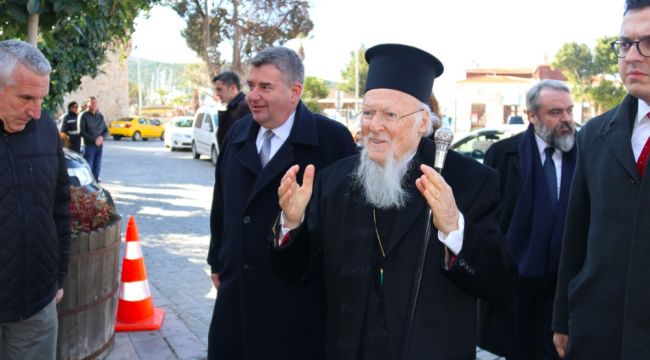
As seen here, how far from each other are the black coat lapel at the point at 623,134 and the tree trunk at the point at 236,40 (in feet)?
108

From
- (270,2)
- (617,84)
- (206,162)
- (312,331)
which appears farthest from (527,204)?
(617,84)

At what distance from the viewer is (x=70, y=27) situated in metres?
5.59

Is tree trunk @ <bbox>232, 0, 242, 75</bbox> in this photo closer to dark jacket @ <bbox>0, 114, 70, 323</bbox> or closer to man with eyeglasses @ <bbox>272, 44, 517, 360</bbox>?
dark jacket @ <bbox>0, 114, 70, 323</bbox>

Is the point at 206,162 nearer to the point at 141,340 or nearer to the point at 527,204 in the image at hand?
the point at 141,340

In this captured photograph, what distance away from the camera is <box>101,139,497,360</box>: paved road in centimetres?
528

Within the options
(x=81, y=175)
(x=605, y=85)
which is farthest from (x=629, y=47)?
(x=605, y=85)

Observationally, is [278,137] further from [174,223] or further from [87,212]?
[174,223]

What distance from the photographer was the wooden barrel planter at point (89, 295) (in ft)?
13.9

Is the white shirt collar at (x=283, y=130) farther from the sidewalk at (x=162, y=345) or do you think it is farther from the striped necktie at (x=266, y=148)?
the sidewalk at (x=162, y=345)

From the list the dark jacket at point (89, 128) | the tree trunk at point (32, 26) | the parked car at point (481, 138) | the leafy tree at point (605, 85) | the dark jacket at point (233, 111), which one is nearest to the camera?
the tree trunk at point (32, 26)

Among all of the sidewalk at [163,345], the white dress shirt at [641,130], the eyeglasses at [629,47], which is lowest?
the sidewalk at [163,345]

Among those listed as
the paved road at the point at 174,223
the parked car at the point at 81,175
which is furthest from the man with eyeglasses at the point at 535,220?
the parked car at the point at 81,175

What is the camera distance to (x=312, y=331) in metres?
3.23

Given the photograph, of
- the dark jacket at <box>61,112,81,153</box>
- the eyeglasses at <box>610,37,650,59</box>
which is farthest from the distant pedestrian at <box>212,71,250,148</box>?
the dark jacket at <box>61,112,81,153</box>
